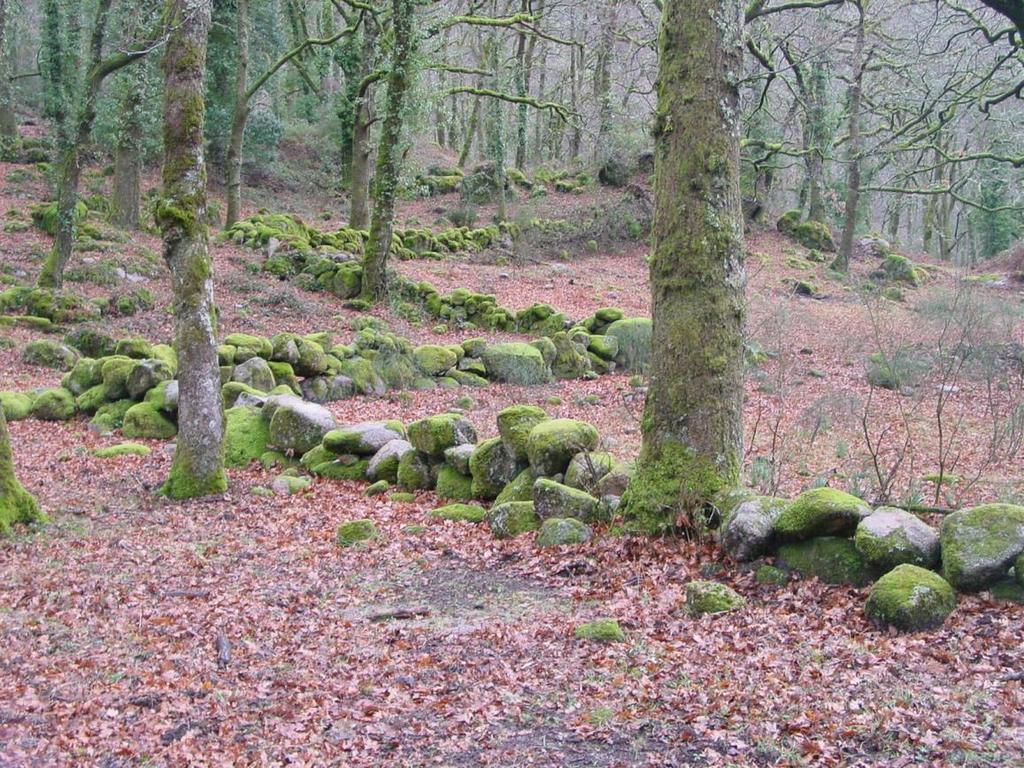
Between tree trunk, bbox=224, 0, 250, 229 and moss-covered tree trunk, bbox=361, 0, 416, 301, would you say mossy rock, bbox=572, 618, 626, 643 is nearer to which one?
moss-covered tree trunk, bbox=361, 0, 416, 301

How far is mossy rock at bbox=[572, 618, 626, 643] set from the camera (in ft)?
17.5

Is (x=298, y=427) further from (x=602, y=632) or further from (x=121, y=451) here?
(x=602, y=632)

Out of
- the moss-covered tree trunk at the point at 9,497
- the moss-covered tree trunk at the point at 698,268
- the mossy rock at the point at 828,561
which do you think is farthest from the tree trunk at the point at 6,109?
the mossy rock at the point at 828,561

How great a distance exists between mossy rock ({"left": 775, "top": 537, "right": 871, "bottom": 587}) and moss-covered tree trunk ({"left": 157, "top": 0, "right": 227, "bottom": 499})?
639cm

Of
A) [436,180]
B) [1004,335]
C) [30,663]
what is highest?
[436,180]

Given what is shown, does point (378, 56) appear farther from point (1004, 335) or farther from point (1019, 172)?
point (1019, 172)

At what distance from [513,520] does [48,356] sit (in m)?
11.0

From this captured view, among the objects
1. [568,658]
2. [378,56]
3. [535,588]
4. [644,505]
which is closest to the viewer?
[568,658]

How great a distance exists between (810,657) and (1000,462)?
6.19 metres

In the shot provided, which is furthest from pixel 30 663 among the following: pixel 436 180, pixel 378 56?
pixel 436 180

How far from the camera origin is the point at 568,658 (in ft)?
16.8

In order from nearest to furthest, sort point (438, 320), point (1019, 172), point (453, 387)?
point (453, 387)
point (438, 320)
point (1019, 172)

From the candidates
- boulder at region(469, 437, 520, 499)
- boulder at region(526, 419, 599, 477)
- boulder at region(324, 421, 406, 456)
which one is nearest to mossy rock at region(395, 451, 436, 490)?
boulder at region(324, 421, 406, 456)

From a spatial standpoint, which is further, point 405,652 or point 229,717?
point 405,652
